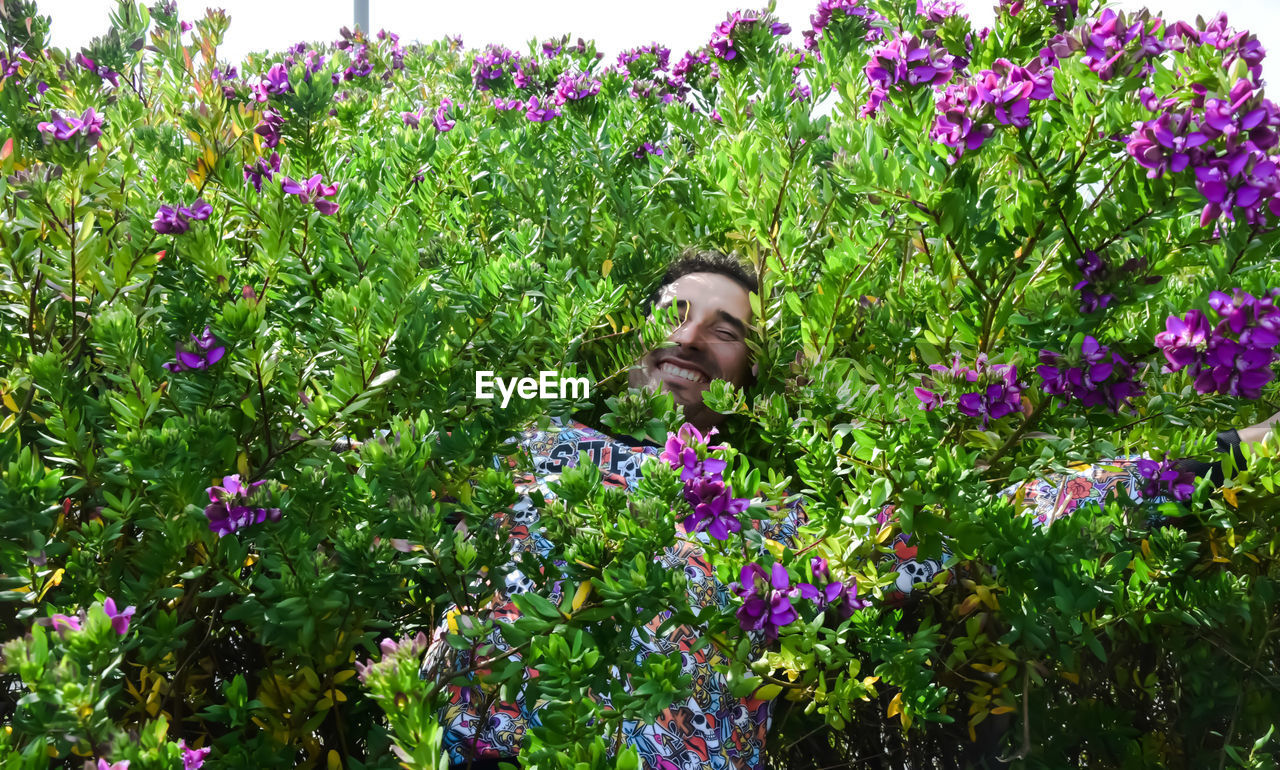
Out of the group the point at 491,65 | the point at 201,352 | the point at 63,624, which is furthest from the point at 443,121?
the point at 63,624

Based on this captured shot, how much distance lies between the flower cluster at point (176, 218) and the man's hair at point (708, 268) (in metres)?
1.48

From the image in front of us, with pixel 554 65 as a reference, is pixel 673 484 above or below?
below

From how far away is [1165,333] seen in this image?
1.66m

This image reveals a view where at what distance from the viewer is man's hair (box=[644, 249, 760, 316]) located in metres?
3.10

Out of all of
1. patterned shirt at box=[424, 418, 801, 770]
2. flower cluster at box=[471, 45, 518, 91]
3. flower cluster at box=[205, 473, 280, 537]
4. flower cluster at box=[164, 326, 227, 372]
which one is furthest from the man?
flower cluster at box=[471, 45, 518, 91]

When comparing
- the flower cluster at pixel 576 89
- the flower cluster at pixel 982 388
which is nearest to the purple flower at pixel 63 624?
the flower cluster at pixel 982 388

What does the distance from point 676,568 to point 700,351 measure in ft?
4.03

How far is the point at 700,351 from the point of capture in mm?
2922

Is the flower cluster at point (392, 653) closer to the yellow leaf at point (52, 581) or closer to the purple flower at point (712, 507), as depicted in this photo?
the purple flower at point (712, 507)

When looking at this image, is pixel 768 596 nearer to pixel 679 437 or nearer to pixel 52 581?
pixel 679 437

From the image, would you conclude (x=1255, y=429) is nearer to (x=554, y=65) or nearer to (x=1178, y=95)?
(x=1178, y=95)

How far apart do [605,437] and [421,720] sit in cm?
141

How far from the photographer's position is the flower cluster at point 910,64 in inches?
70.9

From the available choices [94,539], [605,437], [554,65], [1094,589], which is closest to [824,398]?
[1094,589]
